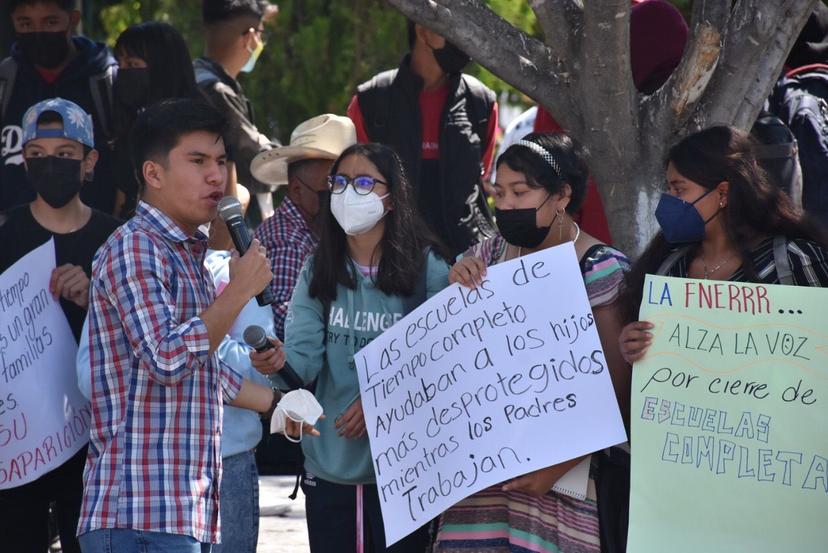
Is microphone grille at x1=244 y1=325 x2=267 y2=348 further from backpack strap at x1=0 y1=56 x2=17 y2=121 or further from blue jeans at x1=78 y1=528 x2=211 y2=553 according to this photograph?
backpack strap at x1=0 y1=56 x2=17 y2=121

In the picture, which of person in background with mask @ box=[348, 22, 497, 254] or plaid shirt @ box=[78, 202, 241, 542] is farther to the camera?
person in background with mask @ box=[348, 22, 497, 254]

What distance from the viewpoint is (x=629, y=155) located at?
4.88m

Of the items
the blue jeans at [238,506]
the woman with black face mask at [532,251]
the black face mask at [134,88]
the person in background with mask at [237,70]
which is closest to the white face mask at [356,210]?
the woman with black face mask at [532,251]

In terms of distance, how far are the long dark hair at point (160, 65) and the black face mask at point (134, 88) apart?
0.07 feet

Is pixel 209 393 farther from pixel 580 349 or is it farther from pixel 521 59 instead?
pixel 521 59

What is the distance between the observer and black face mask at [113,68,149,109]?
6254mm

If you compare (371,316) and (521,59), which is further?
(521,59)

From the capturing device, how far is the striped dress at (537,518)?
13.6 ft

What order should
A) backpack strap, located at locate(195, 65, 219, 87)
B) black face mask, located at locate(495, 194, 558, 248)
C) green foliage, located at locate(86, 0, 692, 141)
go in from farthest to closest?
green foliage, located at locate(86, 0, 692, 141), backpack strap, located at locate(195, 65, 219, 87), black face mask, located at locate(495, 194, 558, 248)

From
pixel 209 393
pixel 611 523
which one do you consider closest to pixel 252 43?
pixel 209 393

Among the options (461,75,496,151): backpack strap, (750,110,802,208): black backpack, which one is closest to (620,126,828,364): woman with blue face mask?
(750,110,802,208): black backpack

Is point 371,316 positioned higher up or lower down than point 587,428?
higher up

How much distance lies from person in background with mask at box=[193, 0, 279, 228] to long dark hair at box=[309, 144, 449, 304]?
79.1 inches

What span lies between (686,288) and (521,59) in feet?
4.69
